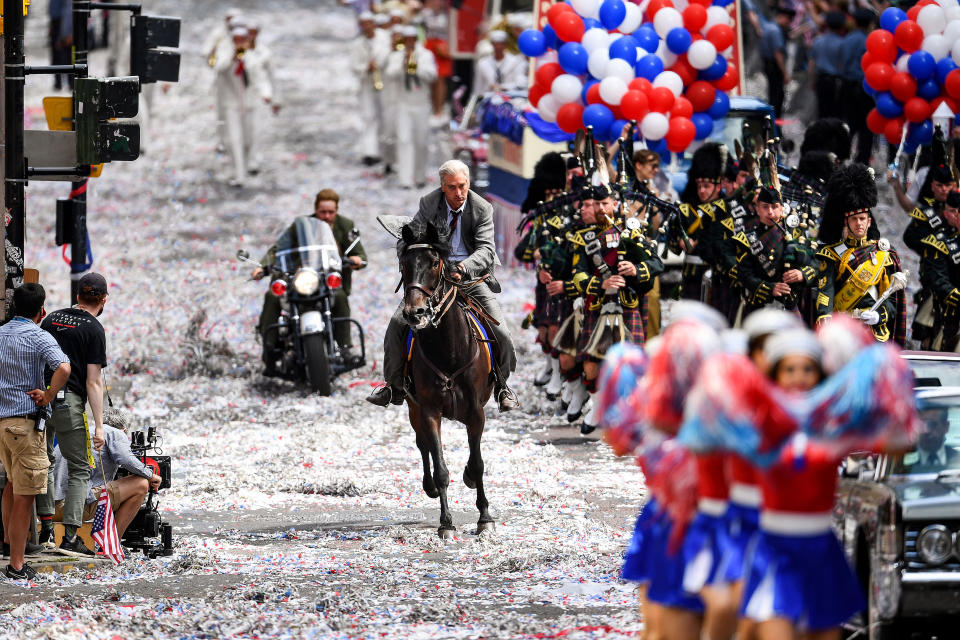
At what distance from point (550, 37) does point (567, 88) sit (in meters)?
0.72

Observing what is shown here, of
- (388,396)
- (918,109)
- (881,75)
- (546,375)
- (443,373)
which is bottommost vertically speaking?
(546,375)

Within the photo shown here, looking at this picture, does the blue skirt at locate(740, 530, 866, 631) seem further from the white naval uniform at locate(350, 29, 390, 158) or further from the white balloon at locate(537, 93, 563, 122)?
the white naval uniform at locate(350, 29, 390, 158)

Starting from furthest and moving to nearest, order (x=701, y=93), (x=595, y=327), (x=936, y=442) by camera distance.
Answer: (x=701, y=93)
(x=595, y=327)
(x=936, y=442)

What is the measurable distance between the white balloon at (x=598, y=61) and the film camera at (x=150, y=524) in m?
7.27

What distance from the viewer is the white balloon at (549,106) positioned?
57.6 ft

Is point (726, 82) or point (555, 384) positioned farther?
point (726, 82)

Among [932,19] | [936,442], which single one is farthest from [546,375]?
[936,442]

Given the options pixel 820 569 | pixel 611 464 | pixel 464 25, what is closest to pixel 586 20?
pixel 611 464

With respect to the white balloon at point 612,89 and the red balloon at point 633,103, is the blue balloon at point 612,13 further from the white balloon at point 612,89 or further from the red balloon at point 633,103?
the red balloon at point 633,103

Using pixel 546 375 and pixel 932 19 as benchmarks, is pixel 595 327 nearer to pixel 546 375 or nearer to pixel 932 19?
pixel 546 375

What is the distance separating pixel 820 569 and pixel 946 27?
1171cm

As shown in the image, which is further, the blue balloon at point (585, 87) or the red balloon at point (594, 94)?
the blue balloon at point (585, 87)

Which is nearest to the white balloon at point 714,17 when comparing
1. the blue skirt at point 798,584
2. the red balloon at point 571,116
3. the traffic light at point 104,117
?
the red balloon at point 571,116

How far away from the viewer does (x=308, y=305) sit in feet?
58.7
